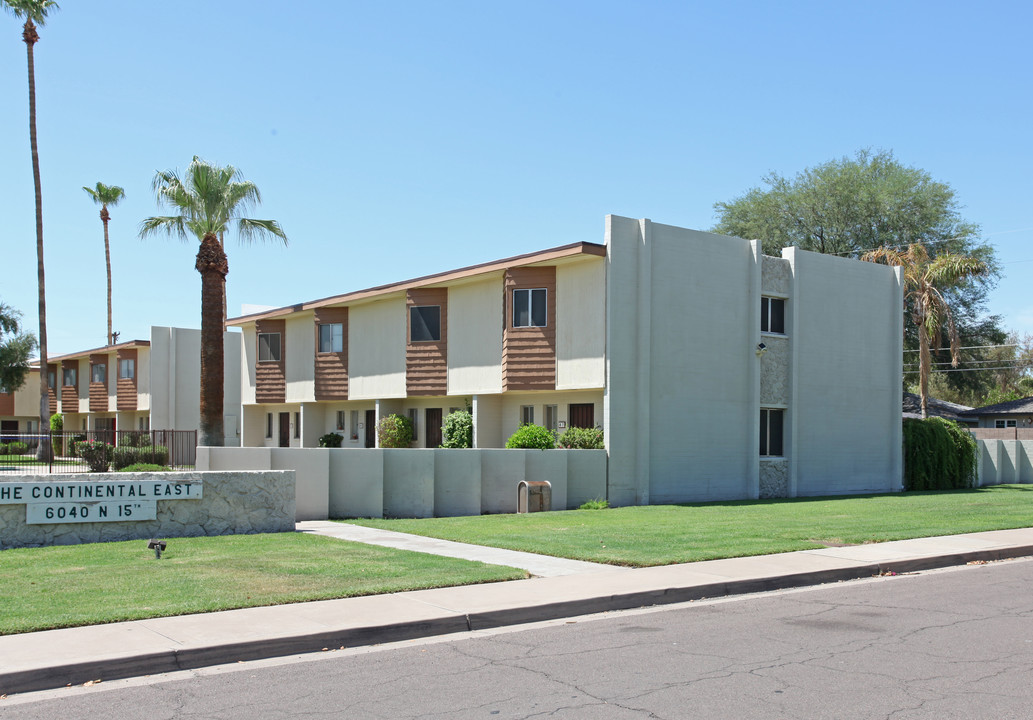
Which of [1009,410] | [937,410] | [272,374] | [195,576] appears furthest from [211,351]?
[1009,410]

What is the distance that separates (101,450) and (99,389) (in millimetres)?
28412

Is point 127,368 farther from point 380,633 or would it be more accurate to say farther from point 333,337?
point 380,633

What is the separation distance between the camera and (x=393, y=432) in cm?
3183

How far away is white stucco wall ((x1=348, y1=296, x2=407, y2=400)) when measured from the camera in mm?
32188

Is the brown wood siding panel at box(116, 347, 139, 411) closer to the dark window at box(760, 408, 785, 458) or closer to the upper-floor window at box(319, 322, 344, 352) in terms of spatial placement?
the upper-floor window at box(319, 322, 344, 352)

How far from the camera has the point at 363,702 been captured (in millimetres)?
6844

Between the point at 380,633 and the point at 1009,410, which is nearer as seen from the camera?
the point at 380,633

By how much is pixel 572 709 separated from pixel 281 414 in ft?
113

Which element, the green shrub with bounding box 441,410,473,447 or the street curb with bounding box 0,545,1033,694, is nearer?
the street curb with bounding box 0,545,1033,694

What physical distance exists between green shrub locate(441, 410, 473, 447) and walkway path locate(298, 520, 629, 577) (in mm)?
10506

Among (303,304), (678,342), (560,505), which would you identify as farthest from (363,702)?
(303,304)

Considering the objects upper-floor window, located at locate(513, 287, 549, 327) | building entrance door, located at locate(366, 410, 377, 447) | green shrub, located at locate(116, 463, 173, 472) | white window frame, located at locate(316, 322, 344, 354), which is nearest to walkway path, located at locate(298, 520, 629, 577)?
green shrub, located at locate(116, 463, 173, 472)

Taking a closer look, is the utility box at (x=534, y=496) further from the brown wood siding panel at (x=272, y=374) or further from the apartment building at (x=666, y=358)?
the brown wood siding panel at (x=272, y=374)

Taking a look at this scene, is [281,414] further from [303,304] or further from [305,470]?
[305,470]
